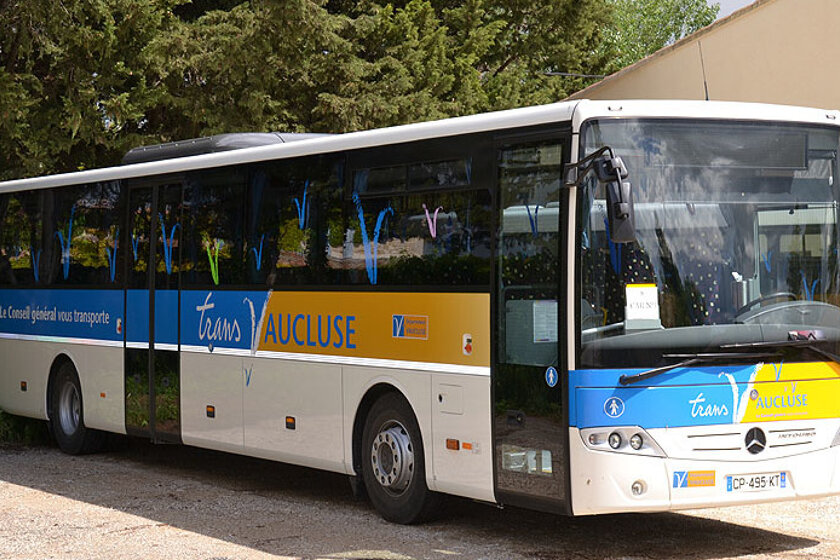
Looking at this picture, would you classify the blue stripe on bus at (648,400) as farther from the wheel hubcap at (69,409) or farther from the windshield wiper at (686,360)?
the wheel hubcap at (69,409)

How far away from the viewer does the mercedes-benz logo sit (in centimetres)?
929

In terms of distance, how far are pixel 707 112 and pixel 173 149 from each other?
689 cm

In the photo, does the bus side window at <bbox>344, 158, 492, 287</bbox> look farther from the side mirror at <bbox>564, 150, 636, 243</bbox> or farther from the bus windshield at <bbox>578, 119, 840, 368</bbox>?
the side mirror at <bbox>564, 150, 636, 243</bbox>

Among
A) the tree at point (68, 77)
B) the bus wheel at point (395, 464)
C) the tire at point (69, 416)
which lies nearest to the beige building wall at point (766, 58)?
the tree at point (68, 77)

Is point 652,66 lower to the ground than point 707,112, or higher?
higher

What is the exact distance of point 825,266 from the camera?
31.9 ft

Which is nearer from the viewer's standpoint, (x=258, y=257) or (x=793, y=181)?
(x=793, y=181)

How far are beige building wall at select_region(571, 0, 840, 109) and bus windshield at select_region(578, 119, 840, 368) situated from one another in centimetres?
1390

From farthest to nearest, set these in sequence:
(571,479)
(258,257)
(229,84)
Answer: (229,84) → (258,257) → (571,479)

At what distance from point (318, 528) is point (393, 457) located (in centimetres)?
77

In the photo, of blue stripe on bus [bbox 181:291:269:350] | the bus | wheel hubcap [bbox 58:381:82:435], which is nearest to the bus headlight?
the bus

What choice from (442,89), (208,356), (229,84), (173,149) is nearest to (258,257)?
(208,356)

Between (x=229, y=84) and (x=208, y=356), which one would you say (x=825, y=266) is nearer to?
(x=208, y=356)

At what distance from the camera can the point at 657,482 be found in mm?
9031
